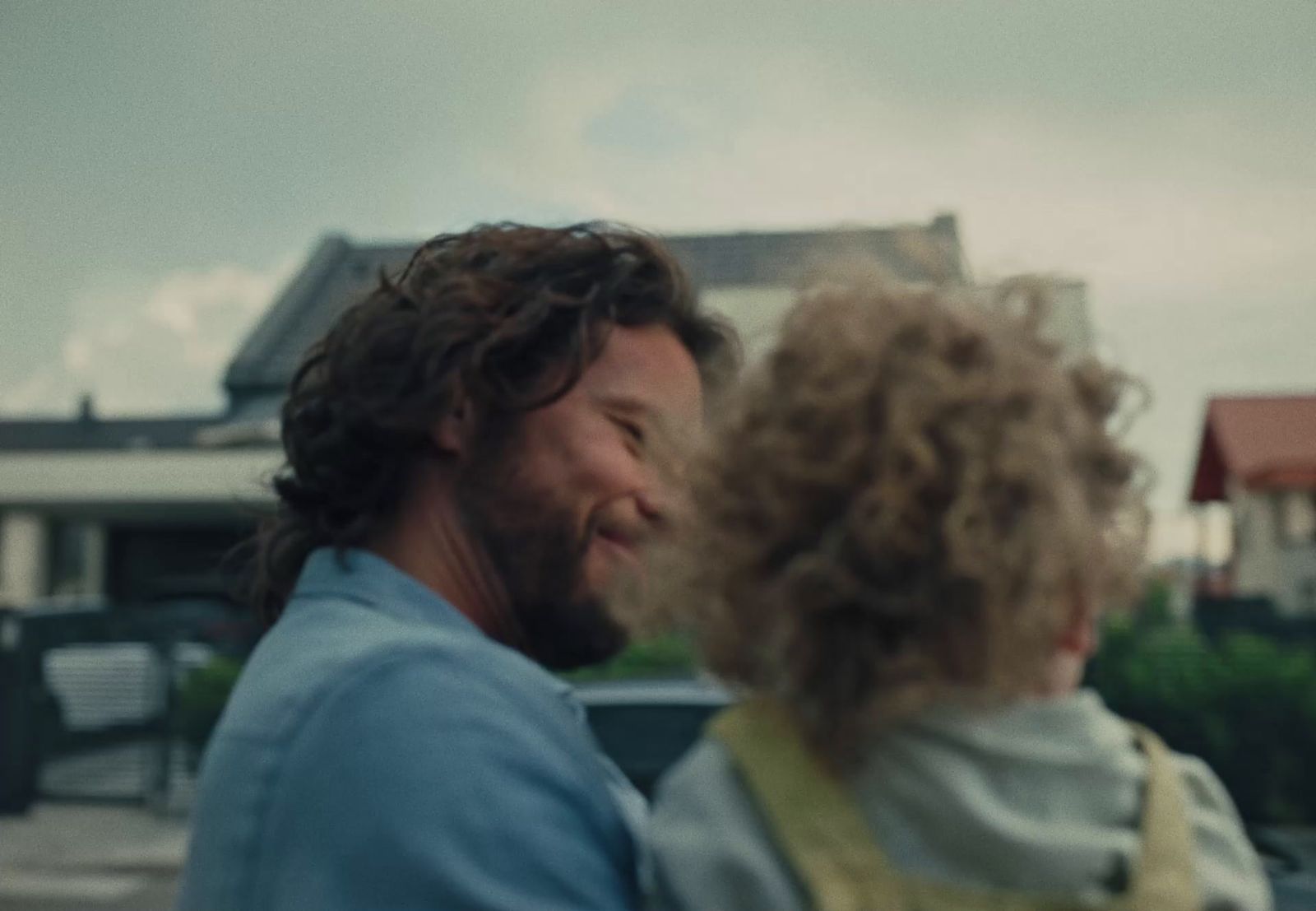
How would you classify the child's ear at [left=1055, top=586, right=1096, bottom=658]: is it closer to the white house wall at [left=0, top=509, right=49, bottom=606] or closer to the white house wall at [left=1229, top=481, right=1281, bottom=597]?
the white house wall at [left=1229, top=481, right=1281, bottom=597]

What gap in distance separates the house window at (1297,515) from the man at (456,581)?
1781 centimetres

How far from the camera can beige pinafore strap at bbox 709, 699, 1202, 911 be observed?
1017mm

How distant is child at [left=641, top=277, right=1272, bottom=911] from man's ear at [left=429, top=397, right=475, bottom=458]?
0.47m

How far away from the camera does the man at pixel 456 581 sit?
3.63 feet

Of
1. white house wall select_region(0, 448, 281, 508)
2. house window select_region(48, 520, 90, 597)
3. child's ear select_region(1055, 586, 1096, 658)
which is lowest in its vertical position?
house window select_region(48, 520, 90, 597)

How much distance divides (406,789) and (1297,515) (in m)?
18.7

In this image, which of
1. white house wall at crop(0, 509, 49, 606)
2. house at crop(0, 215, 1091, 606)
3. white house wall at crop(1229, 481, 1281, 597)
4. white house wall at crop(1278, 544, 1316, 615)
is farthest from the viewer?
white house wall at crop(0, 509, 49, 606)

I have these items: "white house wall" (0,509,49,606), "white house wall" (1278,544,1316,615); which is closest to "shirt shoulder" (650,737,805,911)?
"white house wall" (1278,544,1316,615)

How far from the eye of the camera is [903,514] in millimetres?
1012

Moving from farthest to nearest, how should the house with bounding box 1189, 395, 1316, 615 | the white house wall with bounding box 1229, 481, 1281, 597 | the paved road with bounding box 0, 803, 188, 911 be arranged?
the white house wall with bounding box 1229, 481, 1281, 597 < the house with bounding box 1189, 395, 1316, 615 < the paved road with bounding box 0, 803, 188, 911

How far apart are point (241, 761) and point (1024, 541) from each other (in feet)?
2.05

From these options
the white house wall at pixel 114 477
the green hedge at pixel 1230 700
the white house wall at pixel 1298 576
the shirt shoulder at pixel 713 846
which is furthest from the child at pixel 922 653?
the white house wall at pixel 114 477

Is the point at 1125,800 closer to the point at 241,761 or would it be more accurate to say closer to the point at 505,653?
the point at 505,653

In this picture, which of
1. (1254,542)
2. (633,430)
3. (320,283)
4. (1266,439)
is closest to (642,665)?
(633,430)
